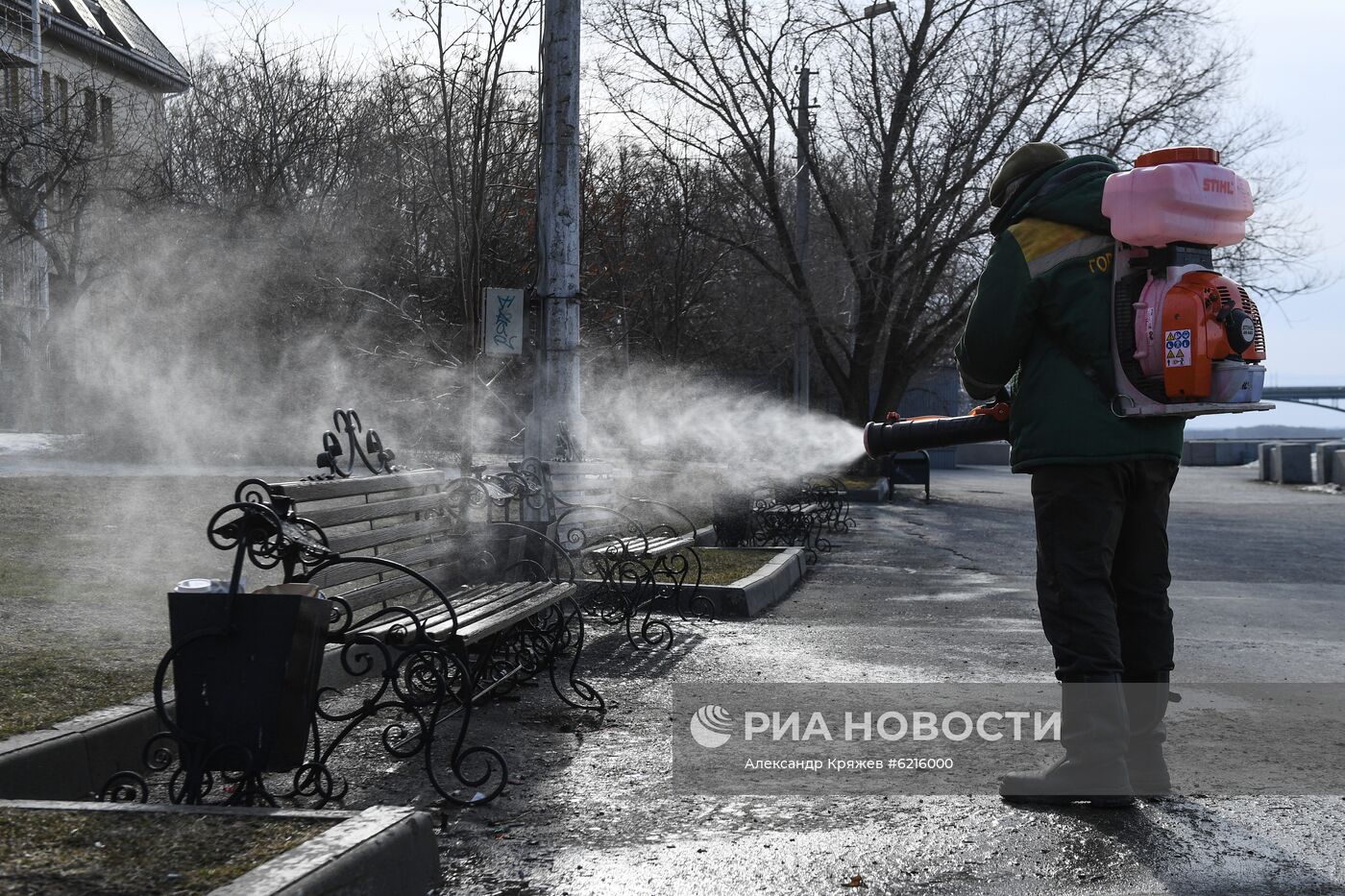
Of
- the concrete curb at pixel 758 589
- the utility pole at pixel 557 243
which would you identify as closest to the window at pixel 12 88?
the utility pole at pixel 557 243

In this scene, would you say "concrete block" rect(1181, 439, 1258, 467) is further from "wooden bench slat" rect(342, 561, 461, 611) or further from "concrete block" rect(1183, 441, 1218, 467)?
"wooden bench slat" rect(342, 561, 461, 611)

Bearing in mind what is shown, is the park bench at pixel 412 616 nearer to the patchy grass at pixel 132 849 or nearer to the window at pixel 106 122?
the patchy grass at pixel 132 849

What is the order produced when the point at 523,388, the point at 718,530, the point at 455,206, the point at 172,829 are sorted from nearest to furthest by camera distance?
the point at 172,829, the point at 455,206, the point at 718,530, the point at 523,388

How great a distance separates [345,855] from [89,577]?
5252 mm

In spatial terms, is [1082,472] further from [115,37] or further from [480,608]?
[115,37]

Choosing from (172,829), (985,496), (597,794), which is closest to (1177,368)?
(597,794)

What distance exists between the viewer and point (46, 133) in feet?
54.1

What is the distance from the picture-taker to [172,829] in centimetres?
302

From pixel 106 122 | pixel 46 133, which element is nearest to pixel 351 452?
pixel 46 133

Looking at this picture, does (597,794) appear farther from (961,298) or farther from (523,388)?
(961,298)

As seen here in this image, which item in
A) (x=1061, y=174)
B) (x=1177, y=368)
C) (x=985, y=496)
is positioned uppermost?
(x=1061, y=174)

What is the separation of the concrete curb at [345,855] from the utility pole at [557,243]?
18.8 feet

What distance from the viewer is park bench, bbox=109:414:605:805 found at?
3.95 m

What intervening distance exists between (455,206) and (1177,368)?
23.4ft
